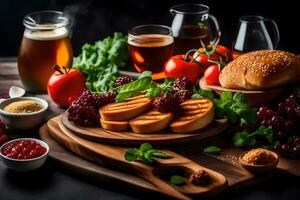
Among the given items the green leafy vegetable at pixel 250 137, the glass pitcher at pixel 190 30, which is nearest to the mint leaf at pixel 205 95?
the green leafy vegetable at pixel 250 137

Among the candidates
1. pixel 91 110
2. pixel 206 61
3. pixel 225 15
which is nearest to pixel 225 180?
pixel 91 110

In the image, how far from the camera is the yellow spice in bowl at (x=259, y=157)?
2.54 m

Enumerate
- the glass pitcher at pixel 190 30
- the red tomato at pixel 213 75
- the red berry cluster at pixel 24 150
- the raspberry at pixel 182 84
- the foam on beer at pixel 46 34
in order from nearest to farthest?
the red berry cluster at pixel 24 150 < the raspberry at pixel 182 84 < the red tomato at pixel 213 75 < the foam on beer at pixel 46 34 < the glass pitcher at pixel 190 30

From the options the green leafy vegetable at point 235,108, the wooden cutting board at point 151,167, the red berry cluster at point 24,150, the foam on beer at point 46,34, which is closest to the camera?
the wooden cutting board at point 151,167

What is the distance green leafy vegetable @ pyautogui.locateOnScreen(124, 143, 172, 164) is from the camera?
2.55 meters

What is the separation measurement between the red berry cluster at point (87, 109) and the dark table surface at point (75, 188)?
207mm

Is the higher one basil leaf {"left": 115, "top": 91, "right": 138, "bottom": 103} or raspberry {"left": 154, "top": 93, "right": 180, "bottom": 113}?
raspberry {"left": 154, "top": 93, "right": 180, "bottom": 113}

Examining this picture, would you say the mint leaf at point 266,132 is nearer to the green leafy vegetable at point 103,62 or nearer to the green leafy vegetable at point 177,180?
the green leafy vegetable at point 177,180

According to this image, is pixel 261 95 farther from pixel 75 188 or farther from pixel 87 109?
pixel 75 188

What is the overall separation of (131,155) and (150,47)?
0.88 meters

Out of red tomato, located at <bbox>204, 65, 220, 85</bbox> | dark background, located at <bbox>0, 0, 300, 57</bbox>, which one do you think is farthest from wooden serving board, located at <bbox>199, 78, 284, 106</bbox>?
→ dark background, located at <bbox>0, 0, 300, 57</bbox>

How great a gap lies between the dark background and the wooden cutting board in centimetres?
155

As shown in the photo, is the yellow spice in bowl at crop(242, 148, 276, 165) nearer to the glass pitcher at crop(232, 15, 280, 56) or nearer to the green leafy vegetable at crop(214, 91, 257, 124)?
the green leafy vegetable at crop(214, 91, 257, 124)

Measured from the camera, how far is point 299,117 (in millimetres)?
2797
